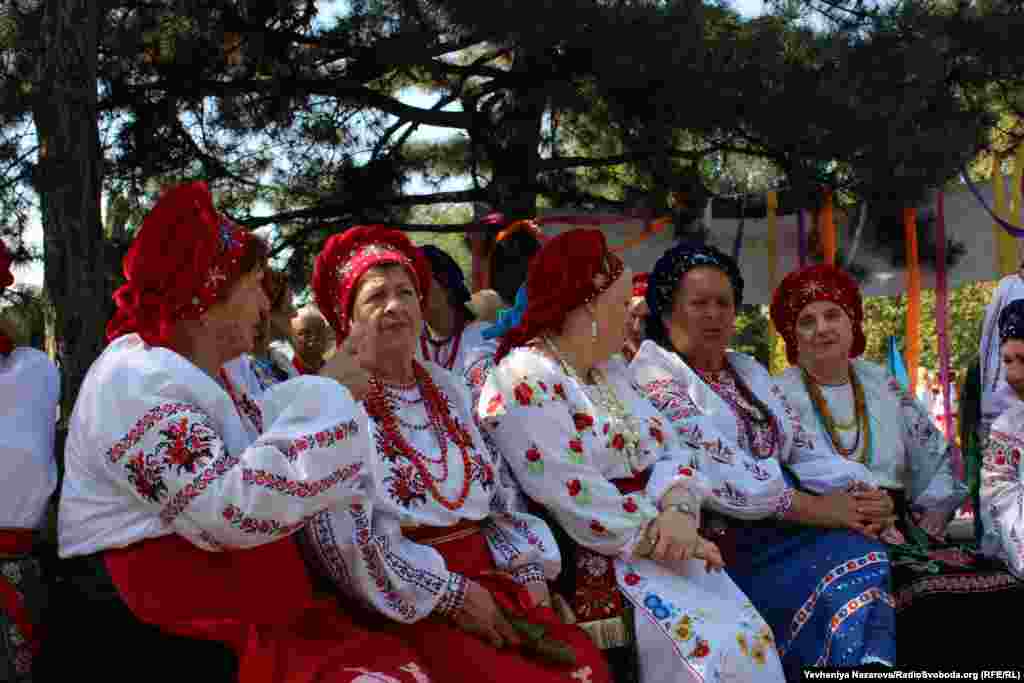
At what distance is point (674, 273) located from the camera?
13.9 ft

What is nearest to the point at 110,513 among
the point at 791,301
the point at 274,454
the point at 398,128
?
the point at 274,454

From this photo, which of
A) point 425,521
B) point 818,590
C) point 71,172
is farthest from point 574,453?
point 71,172

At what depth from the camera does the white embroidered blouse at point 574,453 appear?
334 cm

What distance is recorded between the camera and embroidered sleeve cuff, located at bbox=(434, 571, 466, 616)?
2.88m

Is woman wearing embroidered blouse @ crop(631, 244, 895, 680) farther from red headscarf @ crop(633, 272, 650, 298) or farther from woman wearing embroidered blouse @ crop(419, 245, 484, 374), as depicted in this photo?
woman wearing embroidered blouse @ crop(419, 245, 484, 374)

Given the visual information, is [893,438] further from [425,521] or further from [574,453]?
[425,521]

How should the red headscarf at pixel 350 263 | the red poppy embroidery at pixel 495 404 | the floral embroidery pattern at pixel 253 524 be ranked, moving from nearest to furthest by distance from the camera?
the floral embroidery pattern at pixel 253 524 → the red headscarf at pixel 350 263 → the red poppy embroidery at pixel 495 404

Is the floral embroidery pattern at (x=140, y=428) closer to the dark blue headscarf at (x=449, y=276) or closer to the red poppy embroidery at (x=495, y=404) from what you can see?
the red poppy embroidery at (x=495, y=404)

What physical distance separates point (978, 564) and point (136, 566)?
282cm

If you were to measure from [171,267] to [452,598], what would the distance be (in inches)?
40.0

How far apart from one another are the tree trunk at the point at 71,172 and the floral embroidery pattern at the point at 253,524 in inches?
100

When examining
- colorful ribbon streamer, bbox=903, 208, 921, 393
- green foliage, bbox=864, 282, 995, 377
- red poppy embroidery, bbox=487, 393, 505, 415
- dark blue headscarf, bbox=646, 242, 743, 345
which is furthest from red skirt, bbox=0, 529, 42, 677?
green foliage, bbox=864, 282, 995, 377

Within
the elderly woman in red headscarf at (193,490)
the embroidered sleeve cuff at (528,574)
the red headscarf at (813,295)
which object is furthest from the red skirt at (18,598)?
the red headscarf at (813,295)

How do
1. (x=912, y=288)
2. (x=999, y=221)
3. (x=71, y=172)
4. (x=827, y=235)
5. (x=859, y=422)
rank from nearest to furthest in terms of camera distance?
1. (x=859, y=422)
2. (x=71, y=172)
3. (x=999, y=221)
4. (x=827, y=235)
5. (x=912, y=288)
